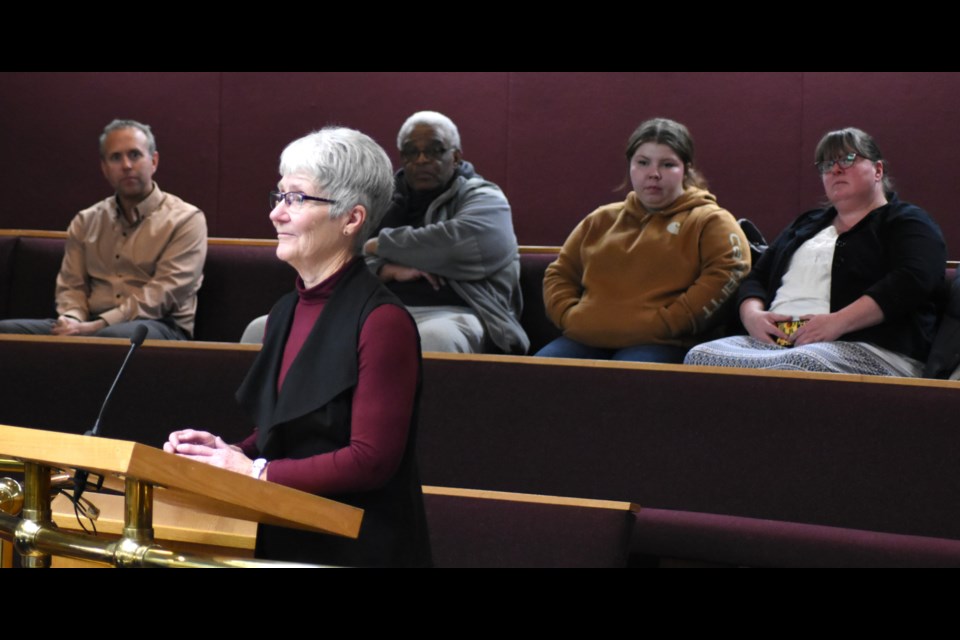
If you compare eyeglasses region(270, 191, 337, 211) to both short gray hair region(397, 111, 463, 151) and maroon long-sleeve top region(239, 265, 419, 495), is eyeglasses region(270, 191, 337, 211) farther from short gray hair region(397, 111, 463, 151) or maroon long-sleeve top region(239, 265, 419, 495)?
short gray hair region(397, 111, 463, 151)

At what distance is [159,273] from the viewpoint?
3.59m

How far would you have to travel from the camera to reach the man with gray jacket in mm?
3279

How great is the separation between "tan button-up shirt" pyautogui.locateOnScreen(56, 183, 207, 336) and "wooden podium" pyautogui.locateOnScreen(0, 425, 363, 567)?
2365 millimetres

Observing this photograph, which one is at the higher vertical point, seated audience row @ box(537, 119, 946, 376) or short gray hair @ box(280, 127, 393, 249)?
short gray hair @ box(280, 127, 393, 249)

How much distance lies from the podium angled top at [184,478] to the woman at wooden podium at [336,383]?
0.58ft

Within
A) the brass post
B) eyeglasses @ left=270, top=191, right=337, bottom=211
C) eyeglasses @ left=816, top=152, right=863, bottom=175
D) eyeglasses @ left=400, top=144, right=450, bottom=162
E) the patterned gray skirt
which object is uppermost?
eyeglasses @ left=816, top=152, right=863, bottom=175

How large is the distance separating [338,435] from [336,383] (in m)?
0.07

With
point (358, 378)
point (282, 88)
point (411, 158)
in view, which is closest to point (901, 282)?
point (411, 158)

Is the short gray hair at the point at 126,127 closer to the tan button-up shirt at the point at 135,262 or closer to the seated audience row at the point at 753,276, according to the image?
the tan button-up shirt at the point at 135,262

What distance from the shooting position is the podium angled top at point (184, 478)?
3.46 ft

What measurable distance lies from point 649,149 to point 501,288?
1.91ft

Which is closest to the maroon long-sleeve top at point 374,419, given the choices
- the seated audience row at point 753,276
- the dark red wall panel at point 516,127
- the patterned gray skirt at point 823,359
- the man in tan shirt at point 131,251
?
the patterned gray skirt at point 823,359

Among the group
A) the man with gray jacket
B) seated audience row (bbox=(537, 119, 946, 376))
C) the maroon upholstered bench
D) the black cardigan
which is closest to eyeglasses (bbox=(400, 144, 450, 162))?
the man with gray jacket

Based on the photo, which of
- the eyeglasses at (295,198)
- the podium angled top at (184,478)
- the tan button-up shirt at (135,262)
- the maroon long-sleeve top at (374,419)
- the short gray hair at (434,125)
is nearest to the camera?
Result: the podium angled top at (184,478)
